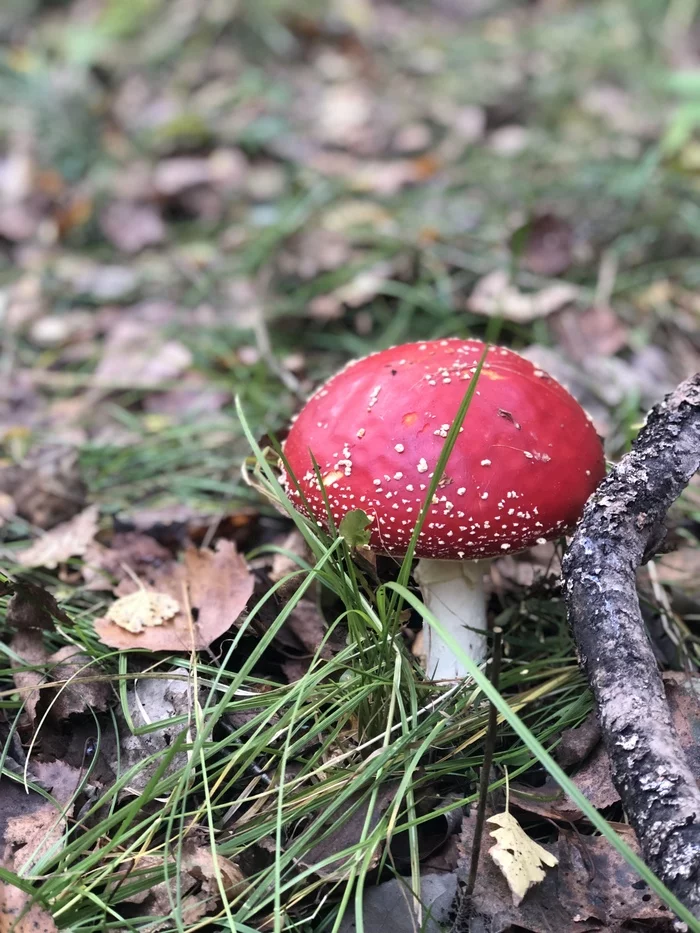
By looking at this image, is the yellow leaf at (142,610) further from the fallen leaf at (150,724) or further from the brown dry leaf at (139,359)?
the brown dry leaf at (139,359)

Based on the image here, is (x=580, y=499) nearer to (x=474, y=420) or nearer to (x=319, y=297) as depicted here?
(x=474, y=420)

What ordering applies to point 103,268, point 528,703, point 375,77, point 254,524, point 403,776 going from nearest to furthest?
point 403,776 → point 528,703 → point 254,524 → point 103,268 → point 375,77

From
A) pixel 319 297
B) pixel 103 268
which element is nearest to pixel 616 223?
pixel 319 297

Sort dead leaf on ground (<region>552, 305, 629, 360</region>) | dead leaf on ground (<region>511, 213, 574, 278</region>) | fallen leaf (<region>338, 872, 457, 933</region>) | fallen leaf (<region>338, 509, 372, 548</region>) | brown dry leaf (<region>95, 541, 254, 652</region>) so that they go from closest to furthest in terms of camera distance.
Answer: fallen leaf (<region>338, 872, 457, 933</region>)
fallen leaf (<region>338, 509, 372, 548</region>)
brown dry leaf (<region>95, 541, 254, 652</region>)
dead leaf on ground (<region>552, 305, 629, 360</region>)
dead leaf on ground (<region>511, 213, 574, 278</region>)

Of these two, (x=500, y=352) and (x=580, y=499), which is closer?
(x=580, y=499)

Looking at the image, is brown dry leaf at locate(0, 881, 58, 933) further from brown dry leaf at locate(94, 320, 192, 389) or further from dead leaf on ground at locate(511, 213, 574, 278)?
dead leaf on ground at locate(511, 213, 574, 278)

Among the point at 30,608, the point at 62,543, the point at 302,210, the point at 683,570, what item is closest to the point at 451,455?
the point at 683,570

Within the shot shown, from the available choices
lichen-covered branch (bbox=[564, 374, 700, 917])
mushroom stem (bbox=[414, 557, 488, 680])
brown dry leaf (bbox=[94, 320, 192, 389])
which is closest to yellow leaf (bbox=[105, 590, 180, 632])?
mushroom stem (bbox=[414, 557, 488, 680])
